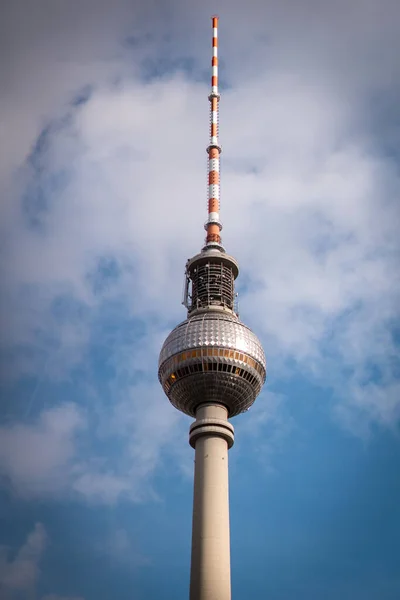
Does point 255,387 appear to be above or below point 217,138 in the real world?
below

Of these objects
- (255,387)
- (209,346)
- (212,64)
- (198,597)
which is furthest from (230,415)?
(212,64)

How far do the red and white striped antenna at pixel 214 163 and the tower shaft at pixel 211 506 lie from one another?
2938 cm

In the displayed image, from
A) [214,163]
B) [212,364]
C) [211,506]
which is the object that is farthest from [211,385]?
[214,163]

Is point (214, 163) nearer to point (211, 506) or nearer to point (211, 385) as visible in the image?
point (211, 385)

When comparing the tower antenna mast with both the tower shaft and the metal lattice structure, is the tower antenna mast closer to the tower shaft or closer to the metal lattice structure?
the metal lattice structure

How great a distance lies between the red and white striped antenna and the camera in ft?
355

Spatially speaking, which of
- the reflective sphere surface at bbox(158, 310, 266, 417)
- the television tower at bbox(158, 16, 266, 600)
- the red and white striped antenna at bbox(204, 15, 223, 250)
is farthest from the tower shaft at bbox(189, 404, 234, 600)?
the red and white striped antenna at bbox(204, 15, 223, 250)

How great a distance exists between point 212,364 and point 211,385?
291 cm

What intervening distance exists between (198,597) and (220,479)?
13.8 meters

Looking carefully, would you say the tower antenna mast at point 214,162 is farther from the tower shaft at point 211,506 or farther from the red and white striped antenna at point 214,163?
the tower shaft at point 211,506

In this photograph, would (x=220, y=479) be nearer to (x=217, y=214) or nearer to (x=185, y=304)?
(x=185, y=304)

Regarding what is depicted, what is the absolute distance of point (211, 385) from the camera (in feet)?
298

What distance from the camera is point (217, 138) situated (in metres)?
115

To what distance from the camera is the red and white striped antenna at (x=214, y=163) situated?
108 meters
